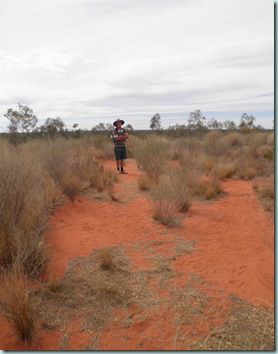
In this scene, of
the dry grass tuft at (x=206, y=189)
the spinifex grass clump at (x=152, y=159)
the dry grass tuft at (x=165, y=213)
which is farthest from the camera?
the spinifex grass clump at (x=152, y=159)

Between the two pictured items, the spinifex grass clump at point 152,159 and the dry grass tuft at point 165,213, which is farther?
the spinifex grass clump at point 152,159

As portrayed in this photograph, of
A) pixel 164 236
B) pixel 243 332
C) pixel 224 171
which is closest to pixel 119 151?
pixel 224 171

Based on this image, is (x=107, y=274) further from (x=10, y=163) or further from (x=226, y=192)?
(x=226, y=192)

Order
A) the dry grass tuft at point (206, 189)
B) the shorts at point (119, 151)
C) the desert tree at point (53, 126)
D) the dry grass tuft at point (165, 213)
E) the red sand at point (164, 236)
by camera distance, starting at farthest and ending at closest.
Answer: the desert tree at point (53, 126), the shorts at point (119, 151), the dry grass tuft at point (206, 189), the dry grass tuft at point (165, 213), the red sand at point (164, 236)

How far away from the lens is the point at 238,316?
3.20m

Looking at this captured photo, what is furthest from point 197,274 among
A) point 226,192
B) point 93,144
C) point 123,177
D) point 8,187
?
point 93,144

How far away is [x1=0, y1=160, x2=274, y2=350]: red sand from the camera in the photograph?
2.90 m

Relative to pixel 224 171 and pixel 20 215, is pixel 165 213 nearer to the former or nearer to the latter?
pixel 20 215

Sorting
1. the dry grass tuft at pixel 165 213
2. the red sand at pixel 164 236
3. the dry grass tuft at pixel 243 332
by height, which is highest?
the dry grass tuft at pixel 165 213

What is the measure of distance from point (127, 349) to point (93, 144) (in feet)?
52.9

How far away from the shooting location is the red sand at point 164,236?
290 centimetres

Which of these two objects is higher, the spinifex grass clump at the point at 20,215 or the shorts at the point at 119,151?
the shorts at the point at 119,151

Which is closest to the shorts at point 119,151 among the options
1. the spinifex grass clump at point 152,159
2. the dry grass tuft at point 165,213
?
the spinifex grass clump at point 152,159

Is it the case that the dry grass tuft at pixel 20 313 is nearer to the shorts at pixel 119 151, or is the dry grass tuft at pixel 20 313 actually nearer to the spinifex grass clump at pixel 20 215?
the spinifex grass clump at pixel 20 215
